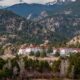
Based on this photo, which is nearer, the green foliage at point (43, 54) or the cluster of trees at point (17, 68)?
the cluster of trees at point (17, 68)

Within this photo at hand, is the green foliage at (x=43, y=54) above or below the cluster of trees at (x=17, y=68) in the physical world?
below

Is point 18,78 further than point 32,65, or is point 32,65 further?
point 32,65

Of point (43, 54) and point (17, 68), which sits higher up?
point (17, 68)

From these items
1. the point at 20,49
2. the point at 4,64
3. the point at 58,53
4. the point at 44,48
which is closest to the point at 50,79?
the point at 4,64

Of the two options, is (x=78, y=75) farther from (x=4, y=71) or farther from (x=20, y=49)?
(x=20, y=49)

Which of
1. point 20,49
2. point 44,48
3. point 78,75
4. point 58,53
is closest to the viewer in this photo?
point 78,75

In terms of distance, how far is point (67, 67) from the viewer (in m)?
92.9

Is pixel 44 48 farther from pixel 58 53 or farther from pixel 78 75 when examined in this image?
pixel 78 75

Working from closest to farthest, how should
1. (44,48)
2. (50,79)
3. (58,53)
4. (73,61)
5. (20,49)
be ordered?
(50,79)
(73,61)
(58,53)
(44,48)
(20,49)

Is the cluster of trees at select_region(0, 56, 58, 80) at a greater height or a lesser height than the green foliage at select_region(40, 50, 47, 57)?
greater

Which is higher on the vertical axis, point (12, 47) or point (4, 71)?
point (4, 71)

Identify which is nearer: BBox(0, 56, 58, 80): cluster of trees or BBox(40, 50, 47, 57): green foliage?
BBox(0, 56, 58, 80): cluster of trees

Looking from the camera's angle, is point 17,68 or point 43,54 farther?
point 43,54

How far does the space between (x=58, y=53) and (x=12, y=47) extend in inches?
1526
